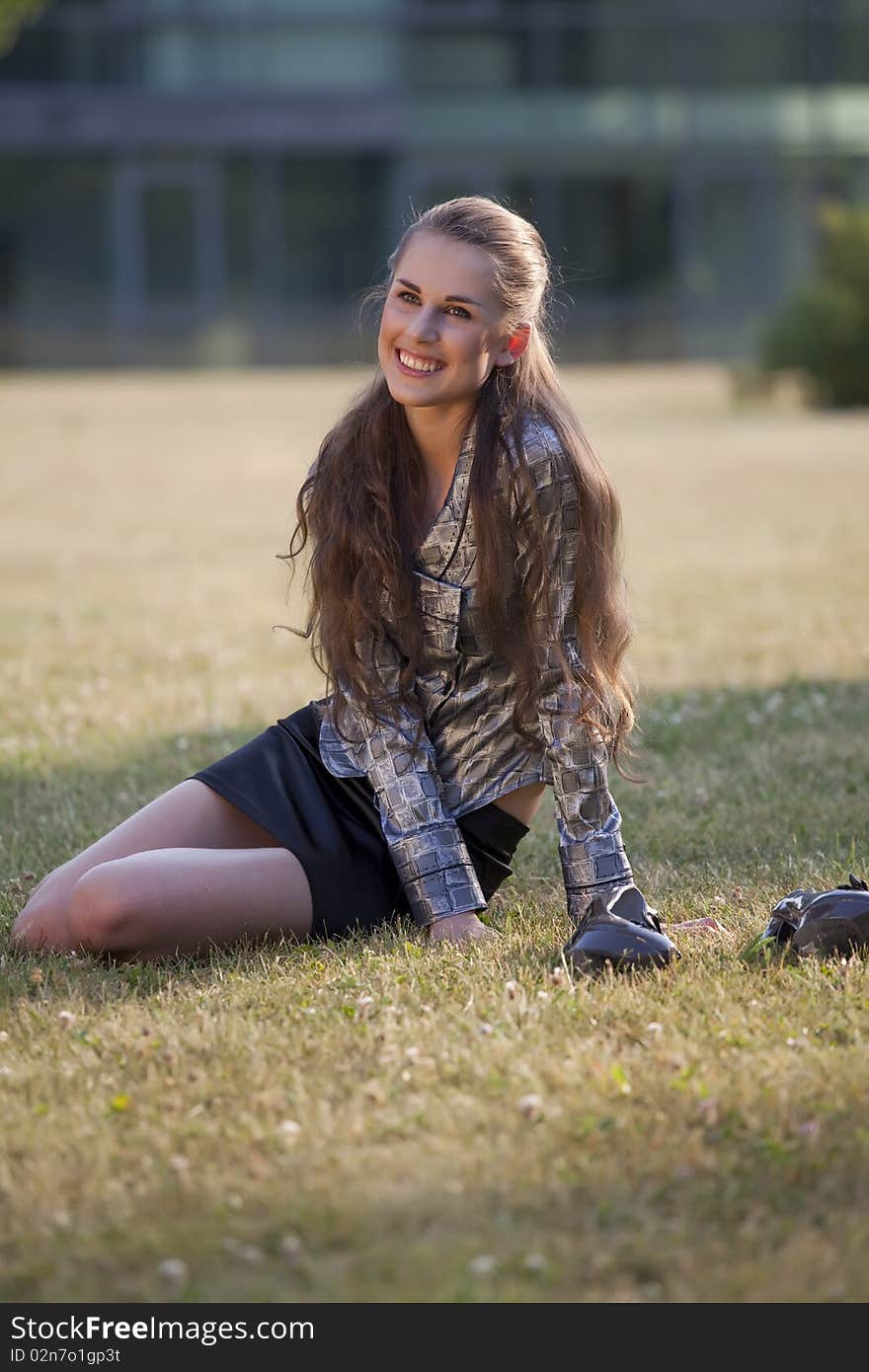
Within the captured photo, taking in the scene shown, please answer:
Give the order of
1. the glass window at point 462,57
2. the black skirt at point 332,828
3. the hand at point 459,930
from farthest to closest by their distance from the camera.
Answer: the glass window at point 462,57 < the black skirt at point 332,828 < the hand at point 459,930

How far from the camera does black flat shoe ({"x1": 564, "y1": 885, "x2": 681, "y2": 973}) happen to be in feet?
11.9

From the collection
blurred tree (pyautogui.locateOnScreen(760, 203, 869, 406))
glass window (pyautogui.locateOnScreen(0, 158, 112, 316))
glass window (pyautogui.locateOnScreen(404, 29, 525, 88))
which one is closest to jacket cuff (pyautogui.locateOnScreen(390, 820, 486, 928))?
blurred tree (pyautogui.locateOnScreen(760, 203, 869, 406))

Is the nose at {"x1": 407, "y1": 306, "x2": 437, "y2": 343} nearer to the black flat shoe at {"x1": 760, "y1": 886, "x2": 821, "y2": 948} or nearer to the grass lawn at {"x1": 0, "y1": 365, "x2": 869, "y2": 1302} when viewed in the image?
the grass lawn at {"x1": 0, "y1": 365, "x2": 869, "y2": 1302}

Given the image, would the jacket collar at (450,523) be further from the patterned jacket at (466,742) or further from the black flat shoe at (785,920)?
the black flat shoe at (785,920)

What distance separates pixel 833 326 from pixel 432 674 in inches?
729

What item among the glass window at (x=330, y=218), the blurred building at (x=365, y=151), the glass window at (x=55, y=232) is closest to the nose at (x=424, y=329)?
the blurred building at (x=365, y=151)

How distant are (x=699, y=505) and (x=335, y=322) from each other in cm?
1956

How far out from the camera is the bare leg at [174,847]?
12.9 ft

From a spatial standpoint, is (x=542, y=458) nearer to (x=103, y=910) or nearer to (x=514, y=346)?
(x=514, y=346)

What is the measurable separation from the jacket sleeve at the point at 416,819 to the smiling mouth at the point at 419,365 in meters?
0.63

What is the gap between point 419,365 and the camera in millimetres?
3832

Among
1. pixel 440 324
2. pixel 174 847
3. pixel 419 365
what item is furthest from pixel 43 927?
pixel 440 324

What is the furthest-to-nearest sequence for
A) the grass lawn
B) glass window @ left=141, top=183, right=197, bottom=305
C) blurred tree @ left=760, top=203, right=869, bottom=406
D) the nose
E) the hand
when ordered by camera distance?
glass window @ left=141, top=183, right=197, bottom=305 < blurred tree @ left=760, top=203, right=869, bottom=406 < the hand < the nose < the grass lawn

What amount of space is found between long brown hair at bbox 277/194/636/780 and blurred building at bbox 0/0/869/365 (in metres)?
27.4
